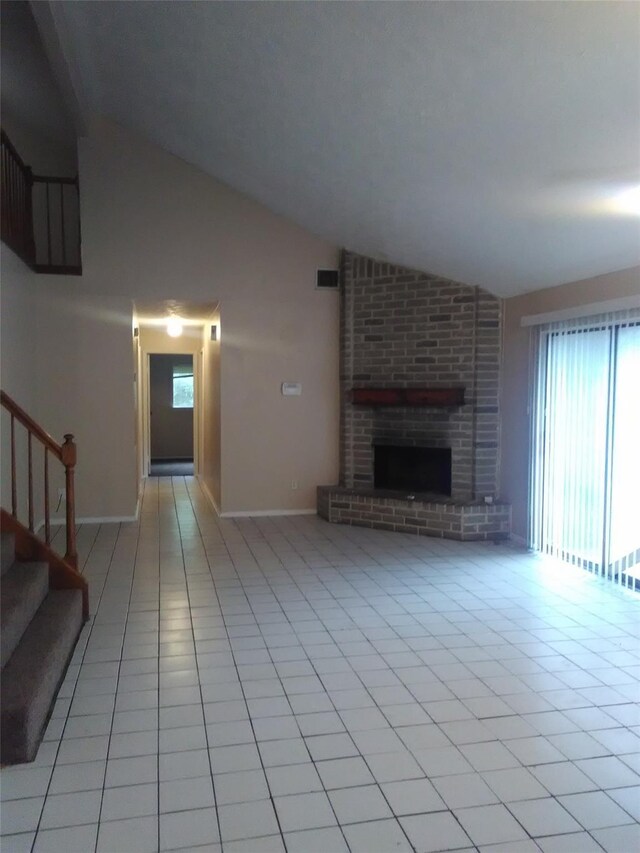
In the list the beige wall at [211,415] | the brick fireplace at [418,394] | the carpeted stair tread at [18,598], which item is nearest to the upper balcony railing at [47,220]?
the beige wall at [211,415]

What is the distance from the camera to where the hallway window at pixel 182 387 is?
12.9m

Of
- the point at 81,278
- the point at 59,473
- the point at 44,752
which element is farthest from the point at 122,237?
the point at 44,752

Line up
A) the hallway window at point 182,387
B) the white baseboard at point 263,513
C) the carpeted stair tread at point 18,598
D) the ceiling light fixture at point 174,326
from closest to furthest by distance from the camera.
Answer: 1. the carpeted stair tread at point 18,598
2. the white baseboard at point 263,513
3. the ceiling light fixture at point 174,326
4. the hallway window at point 182,387

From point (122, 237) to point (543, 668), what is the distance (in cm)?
544

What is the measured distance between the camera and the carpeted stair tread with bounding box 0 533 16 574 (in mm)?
3430

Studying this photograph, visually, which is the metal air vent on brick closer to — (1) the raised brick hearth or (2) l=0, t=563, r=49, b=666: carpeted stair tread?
(1) the raised brick hearth

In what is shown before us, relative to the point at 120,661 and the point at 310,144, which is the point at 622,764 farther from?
the point at 310,144

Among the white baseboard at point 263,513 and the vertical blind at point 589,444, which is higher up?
the vertical blind at point 589,444

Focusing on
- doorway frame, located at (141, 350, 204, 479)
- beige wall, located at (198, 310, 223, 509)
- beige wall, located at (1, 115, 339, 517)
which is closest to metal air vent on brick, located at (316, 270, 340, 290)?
beige wall, located at (1, 115, 339, 517)

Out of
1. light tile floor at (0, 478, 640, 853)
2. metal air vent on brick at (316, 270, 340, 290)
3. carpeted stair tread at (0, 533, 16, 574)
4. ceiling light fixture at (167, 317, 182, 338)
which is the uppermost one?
metal air vent on brick at (316, 270, 340, 290)

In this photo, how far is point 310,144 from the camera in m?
4.76

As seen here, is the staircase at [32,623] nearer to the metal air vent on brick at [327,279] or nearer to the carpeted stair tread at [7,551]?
the carpeted stair tread at [7,551]

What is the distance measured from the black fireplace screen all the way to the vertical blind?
3.59ft

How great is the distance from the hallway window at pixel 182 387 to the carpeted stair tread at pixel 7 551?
9.40 metres
